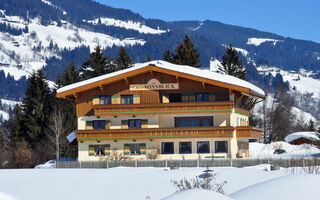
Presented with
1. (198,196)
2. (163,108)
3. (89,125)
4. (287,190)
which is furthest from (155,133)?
(198,196)

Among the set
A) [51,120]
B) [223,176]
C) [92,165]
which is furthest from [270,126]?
[223,176]

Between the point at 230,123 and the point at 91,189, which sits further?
the point at 230,123

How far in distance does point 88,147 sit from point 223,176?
2459cm

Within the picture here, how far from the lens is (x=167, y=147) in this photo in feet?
190

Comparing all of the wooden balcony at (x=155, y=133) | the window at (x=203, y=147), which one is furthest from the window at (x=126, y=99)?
the window at (x=203, y=147)

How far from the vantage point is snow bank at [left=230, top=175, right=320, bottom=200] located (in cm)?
1705

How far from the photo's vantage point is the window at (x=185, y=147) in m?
57.4

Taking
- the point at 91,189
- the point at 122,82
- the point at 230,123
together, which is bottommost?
the point at 91,189

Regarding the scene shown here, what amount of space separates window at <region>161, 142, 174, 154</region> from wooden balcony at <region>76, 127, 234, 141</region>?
1.14 meters

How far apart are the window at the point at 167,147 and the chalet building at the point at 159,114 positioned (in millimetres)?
87

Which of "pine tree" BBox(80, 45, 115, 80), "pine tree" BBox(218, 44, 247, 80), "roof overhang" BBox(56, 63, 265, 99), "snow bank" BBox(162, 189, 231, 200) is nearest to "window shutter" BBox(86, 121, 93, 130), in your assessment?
"roof overhang" BBox(56, 63, 265, 99)

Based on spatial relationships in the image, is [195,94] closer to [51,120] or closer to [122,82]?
[122,82]

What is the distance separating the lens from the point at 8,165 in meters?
65.1

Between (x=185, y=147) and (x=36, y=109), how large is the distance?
27.2 m
